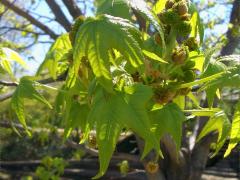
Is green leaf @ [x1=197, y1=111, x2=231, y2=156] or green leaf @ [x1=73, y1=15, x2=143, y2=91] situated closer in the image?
green leaf @ [x1=73, y1=15, x2=143, y2=91]

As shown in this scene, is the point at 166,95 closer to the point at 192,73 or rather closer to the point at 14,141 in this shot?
the point at 192,73

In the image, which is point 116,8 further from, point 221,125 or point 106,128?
point 221,125

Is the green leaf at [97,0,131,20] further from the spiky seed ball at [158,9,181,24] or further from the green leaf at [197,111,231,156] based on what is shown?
the green leaf at [197,111,231,156]

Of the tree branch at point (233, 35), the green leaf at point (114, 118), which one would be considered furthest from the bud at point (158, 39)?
the tree branch at point (233, 35)

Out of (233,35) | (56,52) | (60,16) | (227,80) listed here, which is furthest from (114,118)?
(233,35)

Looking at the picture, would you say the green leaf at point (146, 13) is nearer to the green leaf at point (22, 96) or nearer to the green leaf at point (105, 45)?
the green leaf at point (105, 45)

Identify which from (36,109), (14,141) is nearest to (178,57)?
(36,109)

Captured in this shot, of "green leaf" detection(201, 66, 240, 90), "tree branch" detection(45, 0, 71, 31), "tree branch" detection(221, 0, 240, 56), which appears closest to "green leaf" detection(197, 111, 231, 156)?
"green leaf" detection(201, 66, 240, 90)
